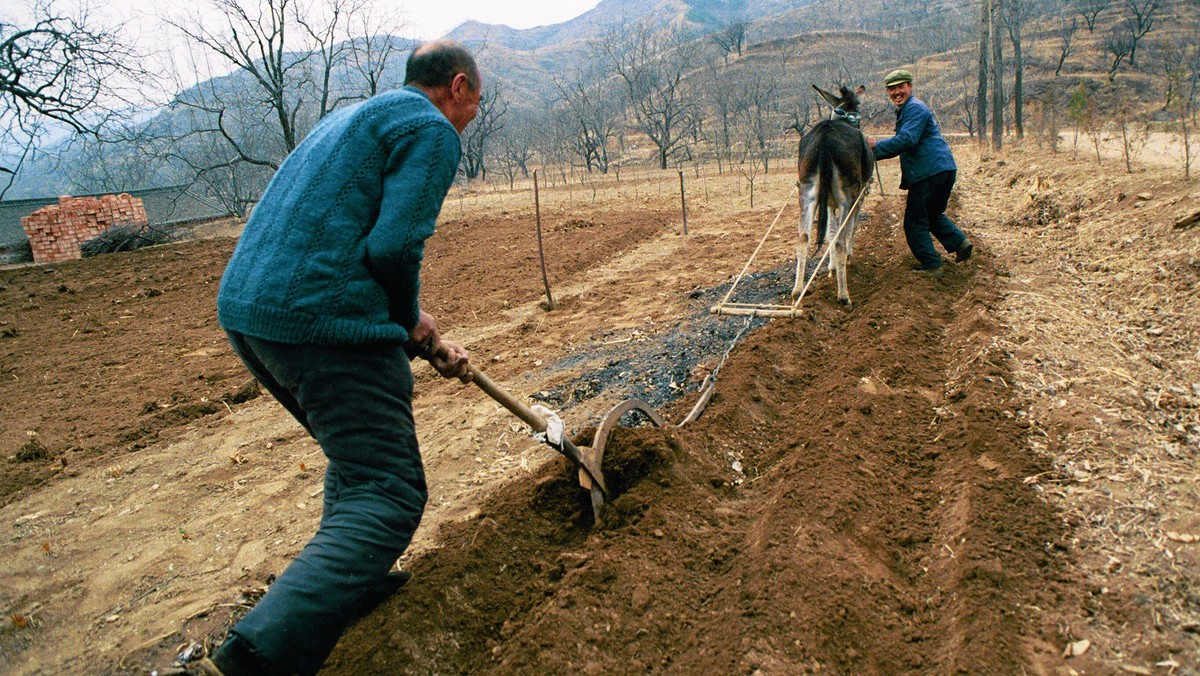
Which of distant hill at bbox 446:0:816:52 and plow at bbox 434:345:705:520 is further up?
distant hill at bbox 446:0:816:52

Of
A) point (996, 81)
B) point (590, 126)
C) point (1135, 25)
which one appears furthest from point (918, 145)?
point (1135, 25)

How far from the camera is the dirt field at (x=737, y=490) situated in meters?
2.51

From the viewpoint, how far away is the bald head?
249 cm

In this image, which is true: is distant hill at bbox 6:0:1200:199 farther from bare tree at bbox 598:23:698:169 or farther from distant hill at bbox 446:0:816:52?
distant hill at bbox 446:0:816:52

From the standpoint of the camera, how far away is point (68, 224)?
1855 centimetres

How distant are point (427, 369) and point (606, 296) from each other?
112 inches

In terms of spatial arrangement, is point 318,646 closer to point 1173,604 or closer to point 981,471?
point 1173,604

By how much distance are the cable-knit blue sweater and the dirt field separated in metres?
1.29

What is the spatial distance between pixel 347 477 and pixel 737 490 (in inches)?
85.7

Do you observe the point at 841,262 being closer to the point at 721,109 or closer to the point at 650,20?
the point at 721,109

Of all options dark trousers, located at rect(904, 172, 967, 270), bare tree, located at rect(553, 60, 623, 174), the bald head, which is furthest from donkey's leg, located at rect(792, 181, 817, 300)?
bare tree, located at rect(553, 60, 623, 174)

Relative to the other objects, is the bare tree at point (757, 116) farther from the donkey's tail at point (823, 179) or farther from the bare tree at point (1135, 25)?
the donkey's tail at point (823, 179)

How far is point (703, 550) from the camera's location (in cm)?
305

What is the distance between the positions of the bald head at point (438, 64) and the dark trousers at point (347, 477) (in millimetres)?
1022
